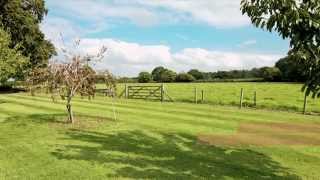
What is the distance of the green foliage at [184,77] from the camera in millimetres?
120750

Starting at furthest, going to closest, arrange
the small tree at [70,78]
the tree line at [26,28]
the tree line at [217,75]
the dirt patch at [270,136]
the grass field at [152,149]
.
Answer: the tree line at [217,75]
the tree line at [26,28]
the small tree at [70,78]
the dirt patch at [270,136]
the grass field at [152,149]

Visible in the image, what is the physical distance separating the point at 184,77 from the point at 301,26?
354ft

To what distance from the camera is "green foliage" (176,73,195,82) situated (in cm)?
12075

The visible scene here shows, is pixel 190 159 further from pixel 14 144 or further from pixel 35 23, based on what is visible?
pixel 35 23

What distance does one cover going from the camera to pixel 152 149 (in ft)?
65.2

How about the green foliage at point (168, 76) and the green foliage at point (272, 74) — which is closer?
the green foliage at point (272, 74)

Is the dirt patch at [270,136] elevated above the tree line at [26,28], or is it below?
below

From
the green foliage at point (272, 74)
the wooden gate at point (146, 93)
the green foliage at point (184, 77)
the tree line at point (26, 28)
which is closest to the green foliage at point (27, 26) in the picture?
the tree line at point (26, 28)

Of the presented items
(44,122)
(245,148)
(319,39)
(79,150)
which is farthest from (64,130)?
(319,39)

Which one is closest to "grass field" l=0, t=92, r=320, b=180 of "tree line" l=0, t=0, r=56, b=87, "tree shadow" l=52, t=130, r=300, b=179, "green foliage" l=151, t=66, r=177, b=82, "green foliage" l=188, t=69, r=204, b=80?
"tree shadow" l=52, t=130, r=300, b=179

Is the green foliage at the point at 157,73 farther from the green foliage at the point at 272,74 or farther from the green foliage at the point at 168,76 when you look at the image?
the green foliage at the point at 272,74

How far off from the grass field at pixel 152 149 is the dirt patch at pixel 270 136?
42mm

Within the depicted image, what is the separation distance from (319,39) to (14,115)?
23831 mm

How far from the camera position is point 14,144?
20.7 metres
